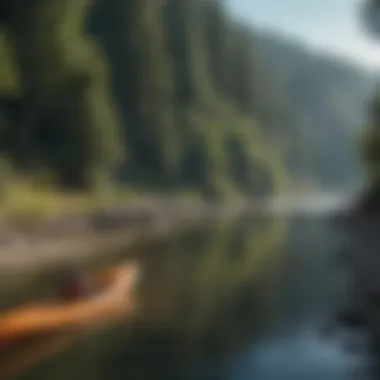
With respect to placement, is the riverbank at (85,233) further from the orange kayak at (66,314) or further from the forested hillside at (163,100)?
the orange kayak at (66,314)

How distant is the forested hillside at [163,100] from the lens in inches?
1486

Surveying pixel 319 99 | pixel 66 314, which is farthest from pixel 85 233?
pixel 319 99

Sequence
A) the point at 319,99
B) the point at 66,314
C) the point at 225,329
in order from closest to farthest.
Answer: the point at 225,329 → the point at 66,314 → the point at 319,99

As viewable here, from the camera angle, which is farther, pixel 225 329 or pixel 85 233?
pixel 85 233

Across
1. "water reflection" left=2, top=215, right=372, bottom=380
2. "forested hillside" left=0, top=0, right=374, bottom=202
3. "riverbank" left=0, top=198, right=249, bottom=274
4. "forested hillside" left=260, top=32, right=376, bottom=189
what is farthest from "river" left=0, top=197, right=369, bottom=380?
"forested hillside" left=260, top=32, right=376, bottom=189

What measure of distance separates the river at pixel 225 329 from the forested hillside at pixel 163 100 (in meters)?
12.7

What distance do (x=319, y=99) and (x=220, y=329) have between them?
91058 millimetres

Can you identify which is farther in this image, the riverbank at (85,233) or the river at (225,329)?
the riverbank at (85,233)

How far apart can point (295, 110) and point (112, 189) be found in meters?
57.1

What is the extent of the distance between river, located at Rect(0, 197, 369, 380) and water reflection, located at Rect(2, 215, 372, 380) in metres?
0.02

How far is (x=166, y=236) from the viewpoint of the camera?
40.2 metres

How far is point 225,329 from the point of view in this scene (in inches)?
613

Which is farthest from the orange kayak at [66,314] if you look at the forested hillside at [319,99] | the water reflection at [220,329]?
the forested hillside at [319,99]

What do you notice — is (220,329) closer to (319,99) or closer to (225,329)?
(225,329)
